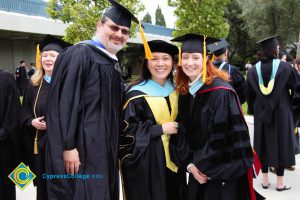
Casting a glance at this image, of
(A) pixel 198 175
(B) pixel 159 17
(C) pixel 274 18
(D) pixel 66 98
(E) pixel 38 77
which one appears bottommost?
(A) pixel 198 175

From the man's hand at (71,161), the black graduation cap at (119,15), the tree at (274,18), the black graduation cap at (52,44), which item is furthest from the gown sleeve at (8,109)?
the tree at (274,18)

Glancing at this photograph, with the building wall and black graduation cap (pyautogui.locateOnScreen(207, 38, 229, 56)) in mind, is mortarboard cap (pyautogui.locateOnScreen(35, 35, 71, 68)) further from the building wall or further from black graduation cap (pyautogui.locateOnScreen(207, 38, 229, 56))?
the building wall

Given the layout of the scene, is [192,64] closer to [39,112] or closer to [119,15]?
[119,15]

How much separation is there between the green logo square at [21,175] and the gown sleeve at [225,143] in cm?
188

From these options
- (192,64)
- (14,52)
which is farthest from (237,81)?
(14,52)

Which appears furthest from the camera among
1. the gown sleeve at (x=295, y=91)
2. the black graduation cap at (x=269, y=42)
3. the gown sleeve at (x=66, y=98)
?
the gown sleeve at (x=295, y=91)

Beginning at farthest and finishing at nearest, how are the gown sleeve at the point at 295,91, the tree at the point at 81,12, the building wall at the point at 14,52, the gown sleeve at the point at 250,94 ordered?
the building wall at the point at 14,52, the tree at the point at 81,12, the gown sleeve at the point at 250,94, the gown sleeve at the point at 295,91

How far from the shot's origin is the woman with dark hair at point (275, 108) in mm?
4281

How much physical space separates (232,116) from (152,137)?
699 millimetres

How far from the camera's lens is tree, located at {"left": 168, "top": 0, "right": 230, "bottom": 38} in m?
13.5

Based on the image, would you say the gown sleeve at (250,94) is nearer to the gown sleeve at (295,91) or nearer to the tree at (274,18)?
the gown sleeve at (295,91)

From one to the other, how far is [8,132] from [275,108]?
3419mm

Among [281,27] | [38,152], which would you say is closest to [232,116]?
[38,152]

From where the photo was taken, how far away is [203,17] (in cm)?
1356
